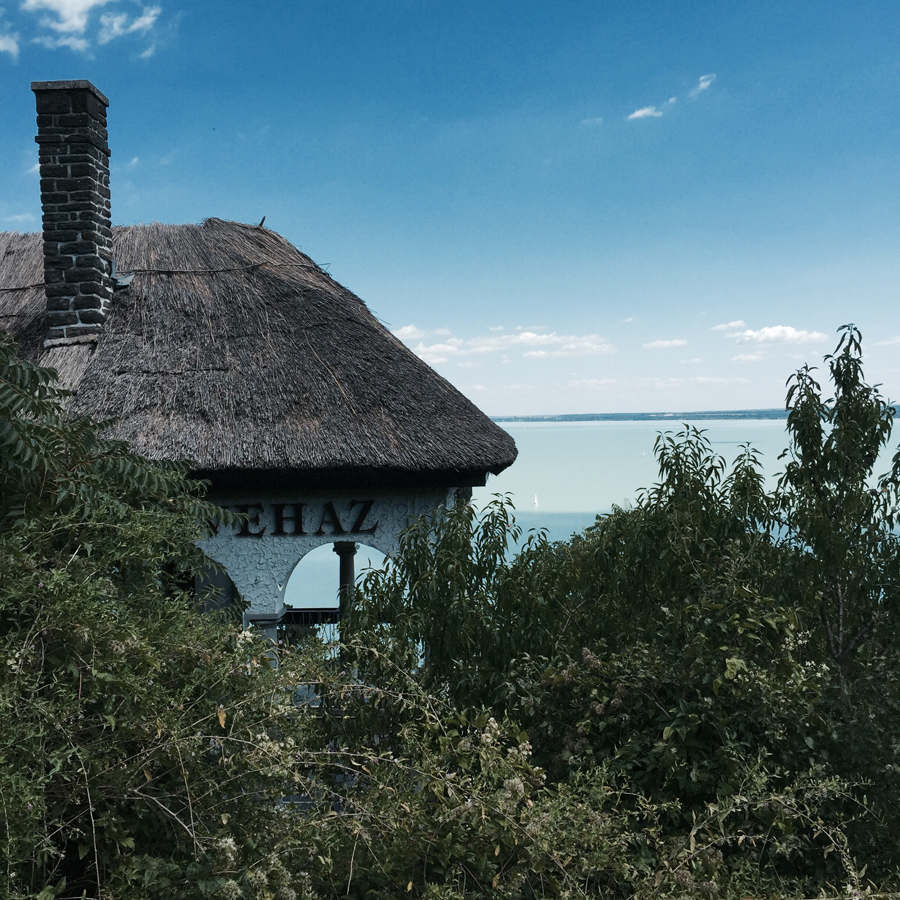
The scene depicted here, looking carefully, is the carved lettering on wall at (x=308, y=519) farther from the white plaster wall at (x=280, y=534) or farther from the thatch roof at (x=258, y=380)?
the thatch roof at (x=258, y=380)

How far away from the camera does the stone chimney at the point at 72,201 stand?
7914 mm

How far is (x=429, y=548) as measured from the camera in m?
5.18

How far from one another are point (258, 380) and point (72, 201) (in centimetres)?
288

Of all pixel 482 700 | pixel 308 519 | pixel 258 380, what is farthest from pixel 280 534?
pixel 482 700

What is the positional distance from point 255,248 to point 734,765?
8.69 metres

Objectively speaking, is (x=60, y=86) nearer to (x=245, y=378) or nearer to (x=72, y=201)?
(x=72, y=201)

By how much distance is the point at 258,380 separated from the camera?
7484 millimetres

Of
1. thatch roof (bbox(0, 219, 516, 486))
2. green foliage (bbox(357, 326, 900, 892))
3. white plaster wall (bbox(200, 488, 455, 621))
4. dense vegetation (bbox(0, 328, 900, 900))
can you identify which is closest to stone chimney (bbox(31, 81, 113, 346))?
thatch roof (bbox(0, 219, 516, 486))

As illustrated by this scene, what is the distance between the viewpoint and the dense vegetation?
9.20 feet

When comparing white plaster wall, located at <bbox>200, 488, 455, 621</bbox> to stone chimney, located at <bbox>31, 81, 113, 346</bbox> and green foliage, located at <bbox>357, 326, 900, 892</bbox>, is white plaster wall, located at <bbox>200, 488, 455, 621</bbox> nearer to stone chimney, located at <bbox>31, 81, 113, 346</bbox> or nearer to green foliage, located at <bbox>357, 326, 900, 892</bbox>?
green foliage, located at <bbox>357, 326, 900, 892</bbox>

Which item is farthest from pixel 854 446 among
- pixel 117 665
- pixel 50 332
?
pixel 50 332

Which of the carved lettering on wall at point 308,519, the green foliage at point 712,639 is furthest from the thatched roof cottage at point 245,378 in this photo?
the green foliage at point 712,639

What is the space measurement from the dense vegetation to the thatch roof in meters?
2.07

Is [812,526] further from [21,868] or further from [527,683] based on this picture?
[21,868]
